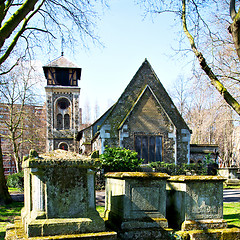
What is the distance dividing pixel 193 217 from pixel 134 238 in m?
1.38

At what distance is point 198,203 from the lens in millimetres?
5793

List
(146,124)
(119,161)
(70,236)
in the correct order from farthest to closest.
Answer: (146,124), (119,161), (70,236)

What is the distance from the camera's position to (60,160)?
470cm

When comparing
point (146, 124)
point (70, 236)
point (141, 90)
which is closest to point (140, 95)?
point (141, 90)

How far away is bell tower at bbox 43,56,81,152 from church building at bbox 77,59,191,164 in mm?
19639

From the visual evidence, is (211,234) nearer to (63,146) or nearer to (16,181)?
(16,181)

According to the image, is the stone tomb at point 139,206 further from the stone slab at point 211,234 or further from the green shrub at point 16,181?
the green shrub at point 16,181

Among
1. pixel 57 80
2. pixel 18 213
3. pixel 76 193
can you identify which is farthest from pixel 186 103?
pixel 76 193

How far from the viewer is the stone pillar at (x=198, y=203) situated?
574 cm

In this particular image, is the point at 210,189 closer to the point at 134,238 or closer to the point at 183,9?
the point at 134,238

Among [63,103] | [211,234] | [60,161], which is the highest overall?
[63,103]

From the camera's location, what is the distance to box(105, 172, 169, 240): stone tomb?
5363mm

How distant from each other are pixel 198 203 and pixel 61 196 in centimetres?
292

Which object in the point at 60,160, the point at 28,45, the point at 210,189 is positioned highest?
the point at 28,45
